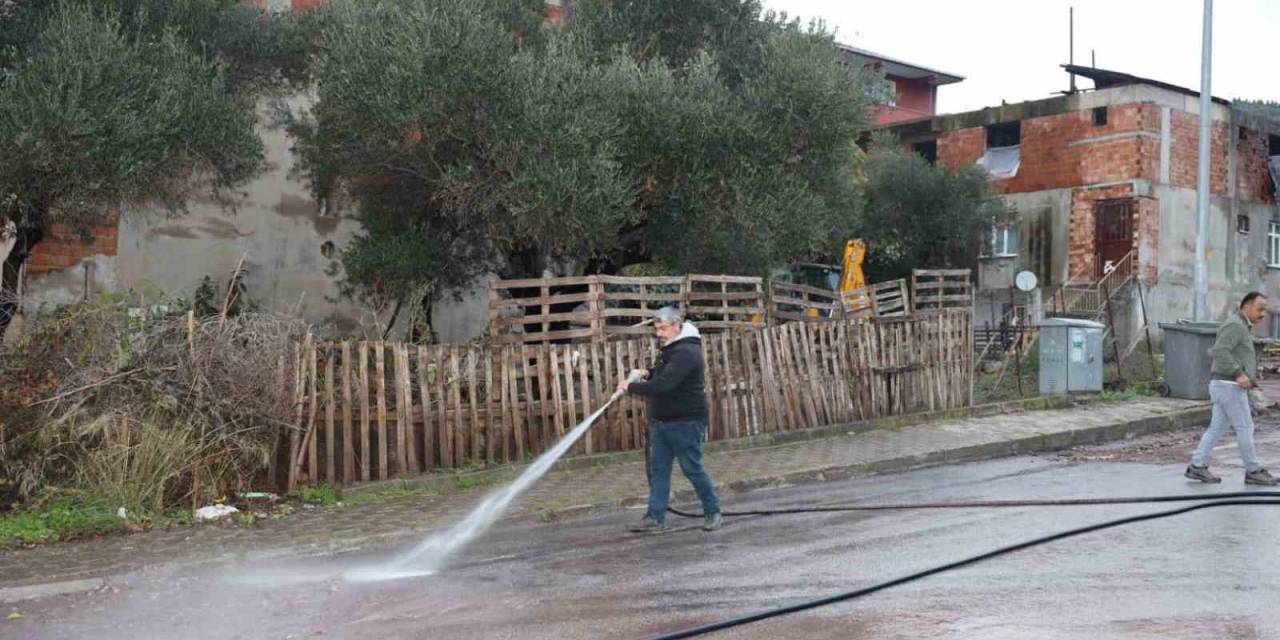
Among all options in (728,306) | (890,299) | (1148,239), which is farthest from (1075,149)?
(728,306)

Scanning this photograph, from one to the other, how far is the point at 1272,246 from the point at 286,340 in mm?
32936

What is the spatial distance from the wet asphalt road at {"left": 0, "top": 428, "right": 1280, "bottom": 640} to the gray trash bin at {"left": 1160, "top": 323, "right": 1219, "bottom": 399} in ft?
29.6

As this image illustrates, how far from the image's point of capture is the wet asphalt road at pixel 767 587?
5516 mm

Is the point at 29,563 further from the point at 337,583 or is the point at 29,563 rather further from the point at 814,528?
the point at 814,528

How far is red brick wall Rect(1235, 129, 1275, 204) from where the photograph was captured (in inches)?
1313

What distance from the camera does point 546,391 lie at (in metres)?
11.7

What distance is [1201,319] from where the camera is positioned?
62.8 ft

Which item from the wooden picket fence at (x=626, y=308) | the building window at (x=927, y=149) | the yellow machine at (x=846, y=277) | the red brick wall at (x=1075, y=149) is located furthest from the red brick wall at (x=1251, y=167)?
the wooden picket fence at (x=626, y=308)

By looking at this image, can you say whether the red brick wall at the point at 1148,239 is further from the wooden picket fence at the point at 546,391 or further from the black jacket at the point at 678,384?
the black jacket at the point at 678,384

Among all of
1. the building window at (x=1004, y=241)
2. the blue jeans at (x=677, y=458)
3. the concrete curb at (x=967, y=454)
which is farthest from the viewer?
the building window at (x=1004, y=241)

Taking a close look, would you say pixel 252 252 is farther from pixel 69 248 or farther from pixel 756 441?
pixel 756 441

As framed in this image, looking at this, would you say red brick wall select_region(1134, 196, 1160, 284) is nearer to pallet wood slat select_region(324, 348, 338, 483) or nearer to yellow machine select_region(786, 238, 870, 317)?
yellow machine select_region(786, 238, 870, 317)

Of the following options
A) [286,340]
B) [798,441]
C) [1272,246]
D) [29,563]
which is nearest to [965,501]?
[798,441]

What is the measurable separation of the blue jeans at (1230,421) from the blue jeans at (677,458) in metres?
4.47
